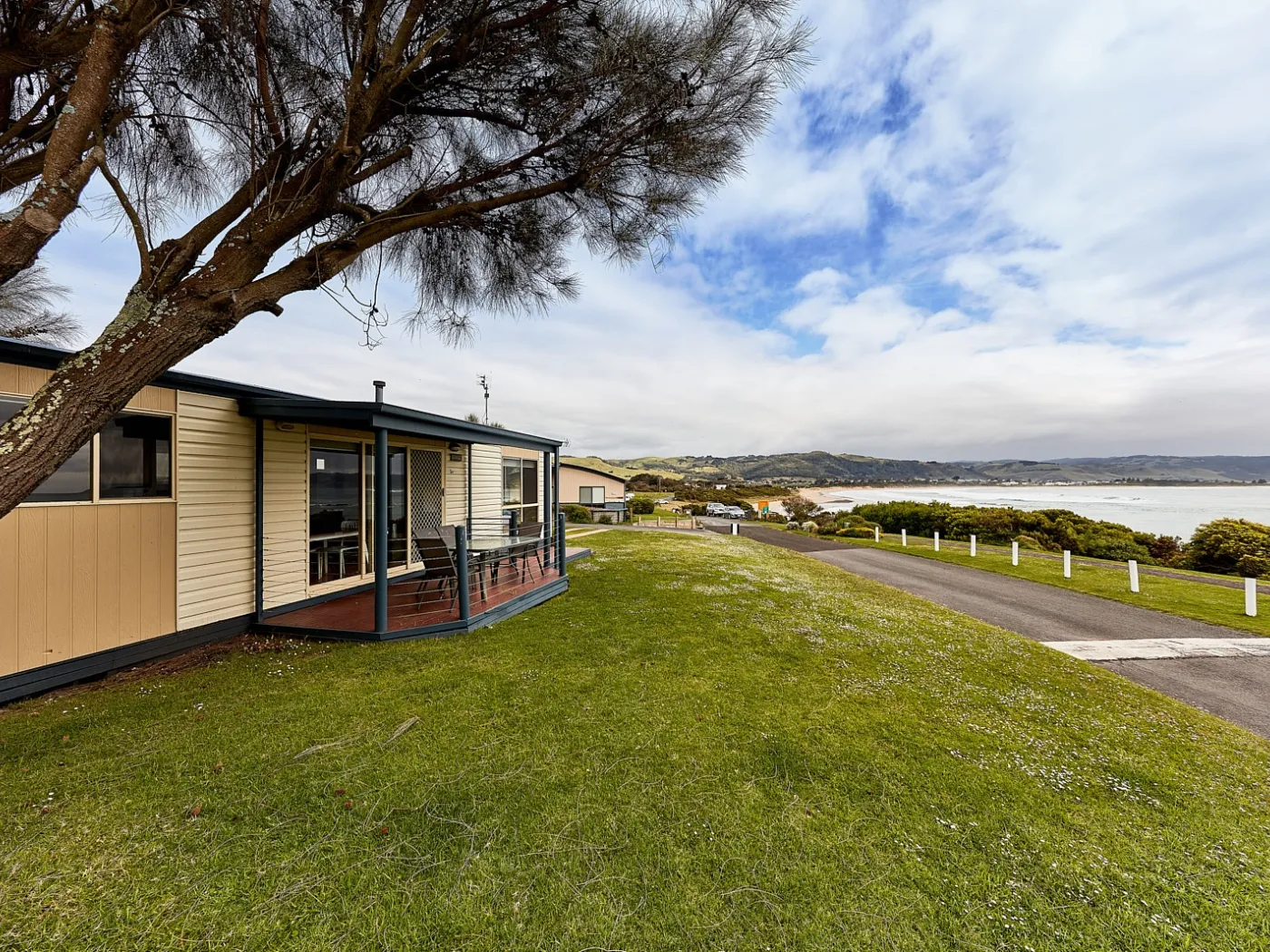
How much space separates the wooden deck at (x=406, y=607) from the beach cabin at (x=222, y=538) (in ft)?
0.12

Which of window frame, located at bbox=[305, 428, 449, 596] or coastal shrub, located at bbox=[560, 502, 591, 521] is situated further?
coastal shrub, located at bbox=[560, 502, 591, 521]

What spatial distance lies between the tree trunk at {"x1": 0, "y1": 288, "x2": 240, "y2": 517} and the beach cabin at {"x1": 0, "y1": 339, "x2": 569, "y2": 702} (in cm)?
261

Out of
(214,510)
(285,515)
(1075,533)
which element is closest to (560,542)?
(285,515)

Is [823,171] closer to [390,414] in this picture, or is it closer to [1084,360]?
[390,414]

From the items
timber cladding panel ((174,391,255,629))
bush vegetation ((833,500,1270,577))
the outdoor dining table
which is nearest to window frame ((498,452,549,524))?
the outdoor dining table

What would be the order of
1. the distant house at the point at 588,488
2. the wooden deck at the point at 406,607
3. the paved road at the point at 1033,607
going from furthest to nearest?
1. the distant house at the point at 588,488
2. the paved road at the point at 1033,607
3. the wooden deck at the point at 406,607

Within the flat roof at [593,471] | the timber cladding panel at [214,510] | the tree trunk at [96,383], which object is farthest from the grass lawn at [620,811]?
the flat roof at [593,471]

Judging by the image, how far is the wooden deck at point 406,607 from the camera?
5.42 meters

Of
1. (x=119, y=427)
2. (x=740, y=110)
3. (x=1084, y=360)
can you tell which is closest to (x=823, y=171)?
(x=740, y=110)

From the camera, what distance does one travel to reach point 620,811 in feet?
8.06

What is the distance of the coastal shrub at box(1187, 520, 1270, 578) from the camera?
11.9m

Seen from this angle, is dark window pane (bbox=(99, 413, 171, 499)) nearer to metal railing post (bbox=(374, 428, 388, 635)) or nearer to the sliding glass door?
the sliding glass door

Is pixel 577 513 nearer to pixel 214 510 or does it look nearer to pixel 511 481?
pixel 511 481

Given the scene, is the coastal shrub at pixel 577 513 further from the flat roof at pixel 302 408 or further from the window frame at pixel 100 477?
the window frame at pixel 100 477
